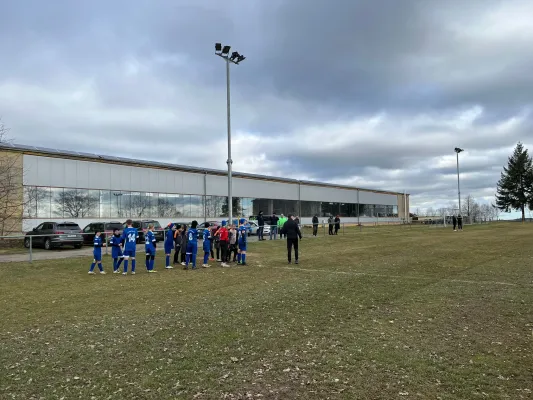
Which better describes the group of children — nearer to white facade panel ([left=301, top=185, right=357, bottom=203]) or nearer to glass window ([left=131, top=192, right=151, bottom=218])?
glass window ([left=131, top=192, right=151, bottom=218])

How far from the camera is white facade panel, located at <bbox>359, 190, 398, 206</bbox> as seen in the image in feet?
258

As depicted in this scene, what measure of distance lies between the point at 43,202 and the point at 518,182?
268 feet

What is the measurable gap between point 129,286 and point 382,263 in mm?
9103

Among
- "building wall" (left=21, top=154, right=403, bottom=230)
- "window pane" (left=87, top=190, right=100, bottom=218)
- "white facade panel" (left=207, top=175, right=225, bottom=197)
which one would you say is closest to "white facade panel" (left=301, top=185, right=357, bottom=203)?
"building wall" (left=21, top=154, right=403, bottom=230)

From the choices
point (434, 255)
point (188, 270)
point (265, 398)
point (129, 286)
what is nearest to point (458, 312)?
point (265, 398)

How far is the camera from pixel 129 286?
11547 millimetres

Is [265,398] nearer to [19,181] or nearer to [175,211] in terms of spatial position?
[19,181]

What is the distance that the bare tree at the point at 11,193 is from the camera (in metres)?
28.5

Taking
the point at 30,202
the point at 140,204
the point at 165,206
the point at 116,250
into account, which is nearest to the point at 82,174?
the point at 30,202

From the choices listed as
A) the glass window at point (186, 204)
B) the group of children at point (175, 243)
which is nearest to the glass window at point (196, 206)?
the glass window at point (186, 204)

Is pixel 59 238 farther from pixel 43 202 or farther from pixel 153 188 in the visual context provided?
pixel 153 188

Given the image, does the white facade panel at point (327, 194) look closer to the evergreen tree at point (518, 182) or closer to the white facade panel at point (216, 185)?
the white facade panel at point (216, 185)

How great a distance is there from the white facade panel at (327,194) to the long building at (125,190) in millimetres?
1775

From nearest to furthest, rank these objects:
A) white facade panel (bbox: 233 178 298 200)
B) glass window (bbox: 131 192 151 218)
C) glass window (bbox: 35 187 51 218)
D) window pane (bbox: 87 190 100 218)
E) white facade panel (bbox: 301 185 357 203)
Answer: glass window (bbox: 35 187 51 218) → window pane (bbox: 87 190 100 218) → glass window (bbox: 131 192 151 218) → white facade panel (bbox: 233 178 298 200) → white facade panel (bbox: 301 185 357 203)
